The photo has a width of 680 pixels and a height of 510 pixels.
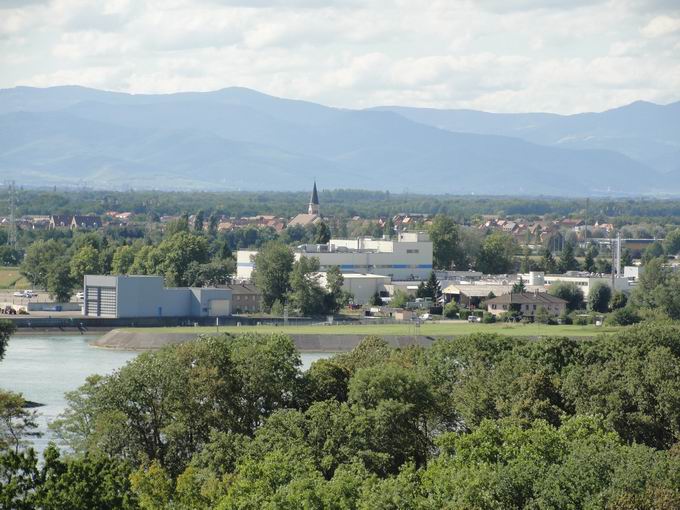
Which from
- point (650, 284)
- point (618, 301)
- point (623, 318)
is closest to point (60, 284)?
point (618, 301)

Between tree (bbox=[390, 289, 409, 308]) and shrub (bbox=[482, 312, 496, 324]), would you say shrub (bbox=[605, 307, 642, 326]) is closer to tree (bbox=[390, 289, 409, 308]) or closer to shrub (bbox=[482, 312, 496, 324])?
shrub (bbox=[482, 312, 496, 324])

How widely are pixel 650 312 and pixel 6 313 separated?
1065 inches

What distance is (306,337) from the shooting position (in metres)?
61.0

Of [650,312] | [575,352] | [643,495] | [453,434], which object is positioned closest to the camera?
[643,495]

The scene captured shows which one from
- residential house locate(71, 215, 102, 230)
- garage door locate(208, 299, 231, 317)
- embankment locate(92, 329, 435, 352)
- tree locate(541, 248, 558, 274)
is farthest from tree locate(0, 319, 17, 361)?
residential house locate(71, 215, 102, 230)

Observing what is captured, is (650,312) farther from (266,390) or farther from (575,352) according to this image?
(266,390)

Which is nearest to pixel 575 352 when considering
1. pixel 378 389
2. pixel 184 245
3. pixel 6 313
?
pixel 378 389

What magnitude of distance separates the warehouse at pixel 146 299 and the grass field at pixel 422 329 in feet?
14.3

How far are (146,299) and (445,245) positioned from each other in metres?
28.2

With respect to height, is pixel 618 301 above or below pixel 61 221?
below

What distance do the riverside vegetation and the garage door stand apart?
36469 mm

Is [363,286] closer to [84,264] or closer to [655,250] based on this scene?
[84,264]

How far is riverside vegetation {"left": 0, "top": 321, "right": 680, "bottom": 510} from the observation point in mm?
19766

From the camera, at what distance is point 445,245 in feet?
313
